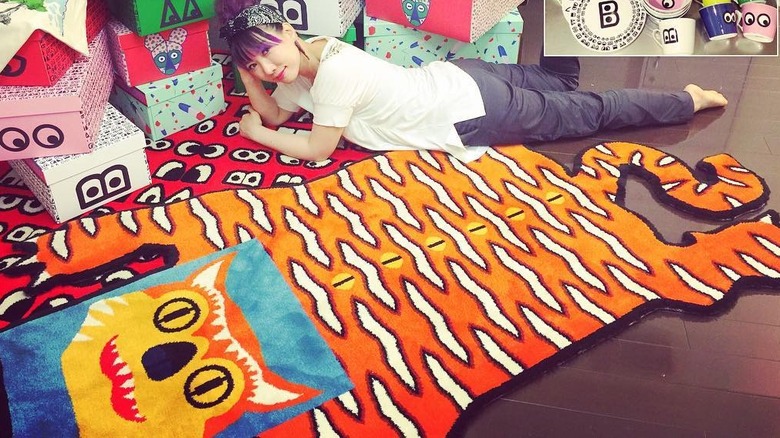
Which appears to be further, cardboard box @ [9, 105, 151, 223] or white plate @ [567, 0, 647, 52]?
cardboard box @ [9, 105, 151, 223]

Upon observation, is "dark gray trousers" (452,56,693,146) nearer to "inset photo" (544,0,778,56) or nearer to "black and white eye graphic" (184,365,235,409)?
"inset photo" (544,0,778,56)

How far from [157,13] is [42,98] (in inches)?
15.6

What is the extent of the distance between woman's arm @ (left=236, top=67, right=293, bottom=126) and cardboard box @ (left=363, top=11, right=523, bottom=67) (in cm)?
35

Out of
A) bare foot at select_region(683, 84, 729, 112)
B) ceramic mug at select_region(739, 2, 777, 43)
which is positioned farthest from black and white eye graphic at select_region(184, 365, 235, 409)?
bare foot at select_region(683, 84, 729, 112)

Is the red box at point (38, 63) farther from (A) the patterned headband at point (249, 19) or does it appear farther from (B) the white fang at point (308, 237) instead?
(B) the white fang at point (308, 237)

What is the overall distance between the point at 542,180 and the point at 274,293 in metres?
0.78

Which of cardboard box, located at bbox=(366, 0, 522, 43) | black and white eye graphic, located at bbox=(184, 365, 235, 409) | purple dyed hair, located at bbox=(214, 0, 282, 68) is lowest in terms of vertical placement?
black and white eye graphic, located at bbox=(184, 365, 235, 409)

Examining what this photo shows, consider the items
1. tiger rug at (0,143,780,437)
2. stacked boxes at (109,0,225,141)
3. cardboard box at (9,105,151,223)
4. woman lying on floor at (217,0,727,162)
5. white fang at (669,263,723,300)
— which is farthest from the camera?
stacked boxes at (109,0,225,141)

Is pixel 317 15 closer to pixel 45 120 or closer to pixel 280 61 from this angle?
pixel 280 61

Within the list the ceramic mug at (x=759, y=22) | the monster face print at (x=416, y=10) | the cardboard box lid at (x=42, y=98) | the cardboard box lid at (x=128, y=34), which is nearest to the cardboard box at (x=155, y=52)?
the cardboard box lid at (x=128, y=34)

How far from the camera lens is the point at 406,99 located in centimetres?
179

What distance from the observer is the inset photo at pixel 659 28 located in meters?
1.18

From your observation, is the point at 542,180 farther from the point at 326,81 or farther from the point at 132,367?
the point at 132,367

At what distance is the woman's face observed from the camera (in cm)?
165
